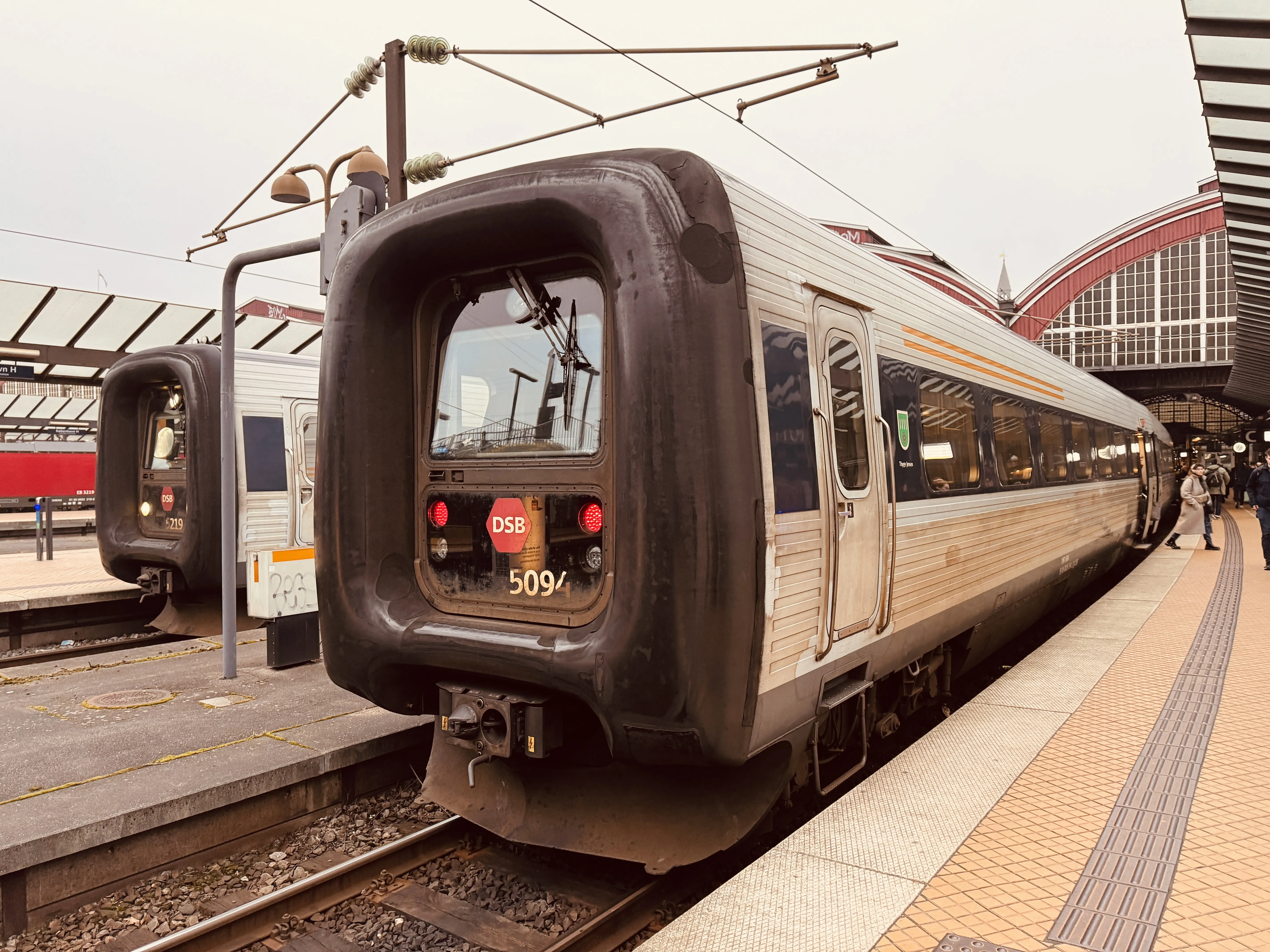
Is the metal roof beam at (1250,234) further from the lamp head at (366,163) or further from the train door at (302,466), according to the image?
the train door at (302,466)

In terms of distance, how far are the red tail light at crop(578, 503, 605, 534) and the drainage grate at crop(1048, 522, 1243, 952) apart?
2045 mm

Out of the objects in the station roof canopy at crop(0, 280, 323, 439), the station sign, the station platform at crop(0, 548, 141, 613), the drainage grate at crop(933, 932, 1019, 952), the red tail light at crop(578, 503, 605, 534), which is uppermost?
the station roof canopy at crop(0, 280, 323, 439)

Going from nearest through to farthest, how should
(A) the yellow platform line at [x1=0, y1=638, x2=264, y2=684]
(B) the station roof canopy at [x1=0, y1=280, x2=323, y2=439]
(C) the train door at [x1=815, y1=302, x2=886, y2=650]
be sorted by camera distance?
(C) the train door at [x1=815, y1=302, x2=886, y2=650], (A) the yellow platform line at [x1=0, y1=638, x2=264, y2=684], (B) the station roof canopy at [x1=0, y1=280, x2=323, y2=439]

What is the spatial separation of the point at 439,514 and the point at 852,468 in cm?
190

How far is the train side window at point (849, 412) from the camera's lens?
411 centimetres

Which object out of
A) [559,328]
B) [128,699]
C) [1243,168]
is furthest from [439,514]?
[1243,168]

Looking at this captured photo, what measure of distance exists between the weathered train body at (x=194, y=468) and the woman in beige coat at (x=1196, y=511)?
14.9 metres

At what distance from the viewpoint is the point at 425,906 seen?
4043 mm

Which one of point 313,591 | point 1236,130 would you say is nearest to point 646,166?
point 313,591

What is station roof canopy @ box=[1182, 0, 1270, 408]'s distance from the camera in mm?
5848

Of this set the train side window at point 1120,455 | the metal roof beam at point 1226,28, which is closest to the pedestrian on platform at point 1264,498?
the train side window at point 1120,455

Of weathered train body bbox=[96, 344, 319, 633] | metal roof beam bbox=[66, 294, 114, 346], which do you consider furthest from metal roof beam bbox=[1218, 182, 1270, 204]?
metal roof beam bbox=[66, 294, 114, 346]

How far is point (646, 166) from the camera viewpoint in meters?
3.37

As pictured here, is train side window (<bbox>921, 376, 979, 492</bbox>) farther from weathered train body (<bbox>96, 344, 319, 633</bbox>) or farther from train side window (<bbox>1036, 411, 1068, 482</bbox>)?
weathered train body (<bbox>96, 344, 319, 633</bbox>)
